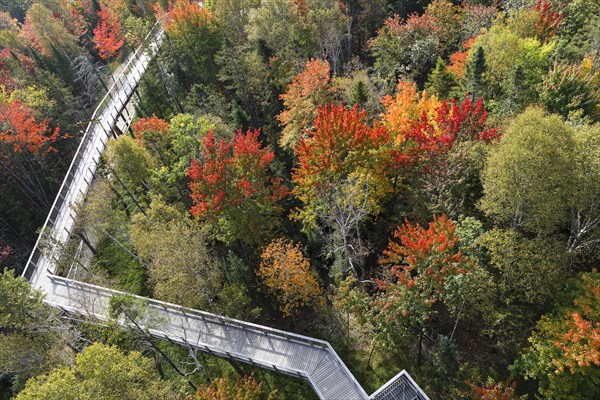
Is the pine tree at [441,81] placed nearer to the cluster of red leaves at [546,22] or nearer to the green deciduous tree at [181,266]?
the cluster of red leaves at [546,22]

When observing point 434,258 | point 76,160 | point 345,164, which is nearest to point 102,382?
point 434,258

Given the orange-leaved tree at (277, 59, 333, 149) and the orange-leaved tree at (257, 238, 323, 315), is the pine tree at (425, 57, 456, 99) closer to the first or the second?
the orange-leaved tree at (277, 59, 333, 149)

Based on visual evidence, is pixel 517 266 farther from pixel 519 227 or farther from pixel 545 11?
pixel 545 11

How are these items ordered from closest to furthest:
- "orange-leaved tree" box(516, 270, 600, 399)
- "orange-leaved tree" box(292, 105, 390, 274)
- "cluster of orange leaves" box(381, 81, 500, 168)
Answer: "orange-leaved tree" box(516, 270, 600, 399) → "cluster of orange leaves" box(381, 81, 500, 168) → "orange-leaved tree" box(292, 105, 390, 274)

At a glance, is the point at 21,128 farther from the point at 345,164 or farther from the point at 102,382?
the point at 345,164

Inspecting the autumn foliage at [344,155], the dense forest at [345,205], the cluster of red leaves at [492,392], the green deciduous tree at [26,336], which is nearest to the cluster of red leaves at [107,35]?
the dense forest at [345,205]

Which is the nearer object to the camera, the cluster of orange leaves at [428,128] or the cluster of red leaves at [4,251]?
the cluster of orange leaves at [428,128]

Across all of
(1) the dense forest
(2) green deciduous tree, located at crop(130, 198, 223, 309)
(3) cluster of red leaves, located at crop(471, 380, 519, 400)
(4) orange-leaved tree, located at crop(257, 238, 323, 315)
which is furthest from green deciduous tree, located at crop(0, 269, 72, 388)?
(3) cluster of red leaves, located at crop(471, 380, 519, 400)
